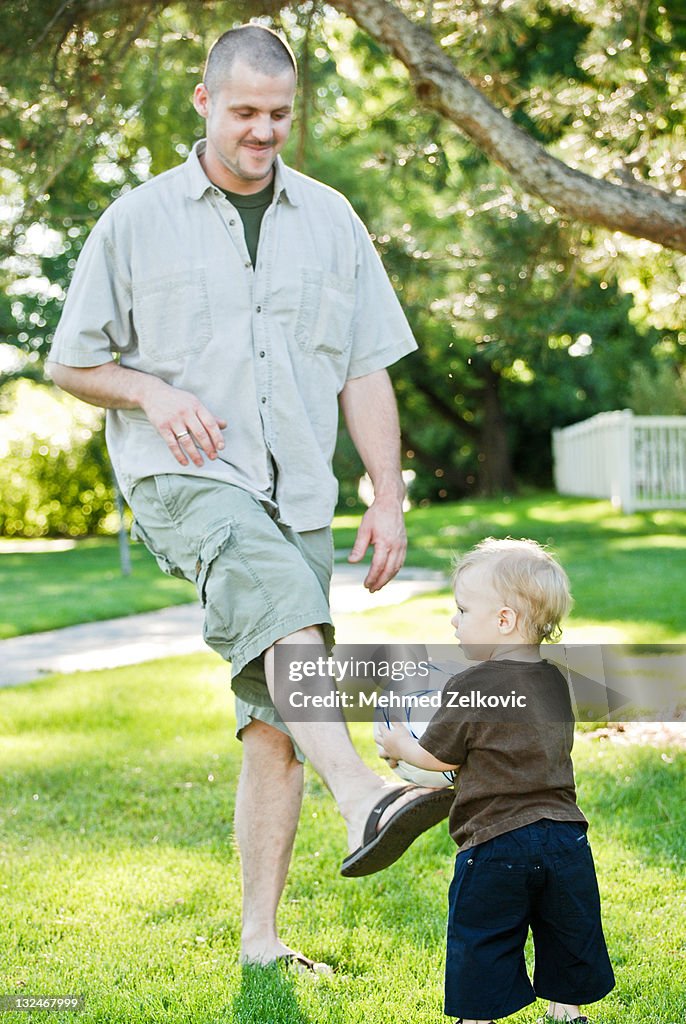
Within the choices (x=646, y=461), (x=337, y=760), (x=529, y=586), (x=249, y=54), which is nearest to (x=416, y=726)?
(x=337, y=760)

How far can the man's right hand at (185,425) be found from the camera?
258 centimetres

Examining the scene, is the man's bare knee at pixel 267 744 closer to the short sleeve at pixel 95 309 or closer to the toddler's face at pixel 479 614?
the toddler's face at pixel 479 614

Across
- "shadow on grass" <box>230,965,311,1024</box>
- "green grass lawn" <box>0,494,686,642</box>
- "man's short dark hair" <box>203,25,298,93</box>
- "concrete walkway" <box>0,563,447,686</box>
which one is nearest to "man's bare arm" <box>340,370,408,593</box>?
"man's short dark hair" <box>203,25,298,93</box>

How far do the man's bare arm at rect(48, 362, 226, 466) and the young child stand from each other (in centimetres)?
68

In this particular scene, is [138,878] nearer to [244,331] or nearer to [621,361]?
[244,331]

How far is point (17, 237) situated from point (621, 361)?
70.4 feet

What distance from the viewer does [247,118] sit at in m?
2.76

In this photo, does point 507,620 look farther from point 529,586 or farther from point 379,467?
point 379,467

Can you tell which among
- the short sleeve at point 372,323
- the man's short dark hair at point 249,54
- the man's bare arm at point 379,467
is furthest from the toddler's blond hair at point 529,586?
the man's short dark hair at point 249,54

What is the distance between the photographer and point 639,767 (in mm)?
4332

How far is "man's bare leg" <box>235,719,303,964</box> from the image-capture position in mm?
2711

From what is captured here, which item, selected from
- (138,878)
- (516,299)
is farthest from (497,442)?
(138,878)

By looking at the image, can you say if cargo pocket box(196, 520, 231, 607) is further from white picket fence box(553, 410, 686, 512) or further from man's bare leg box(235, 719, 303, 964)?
white picket fence box(553, 410, 686, 512)

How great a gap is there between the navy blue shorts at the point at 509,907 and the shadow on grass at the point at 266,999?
405mm
